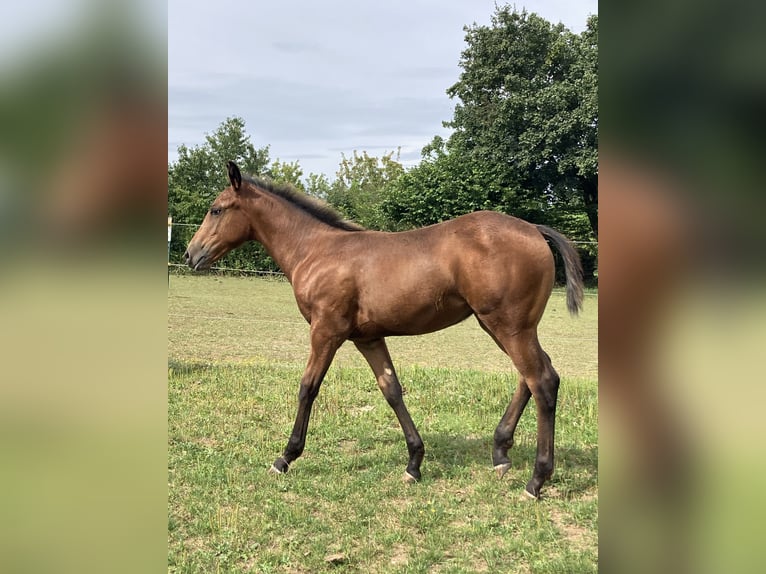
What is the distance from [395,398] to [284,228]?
1698 mm

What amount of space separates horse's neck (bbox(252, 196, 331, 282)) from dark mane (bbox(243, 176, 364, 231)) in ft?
0.17

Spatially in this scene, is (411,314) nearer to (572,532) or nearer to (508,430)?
(508,430)

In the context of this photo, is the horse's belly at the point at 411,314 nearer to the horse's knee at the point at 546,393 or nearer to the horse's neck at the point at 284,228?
the horse's knee at the point at 546,393

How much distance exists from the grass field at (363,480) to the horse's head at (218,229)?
1599mm

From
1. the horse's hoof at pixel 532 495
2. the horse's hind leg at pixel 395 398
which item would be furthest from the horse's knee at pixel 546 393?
the horse's hind leg at pixel 395 398

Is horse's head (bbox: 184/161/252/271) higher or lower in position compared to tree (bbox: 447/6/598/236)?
lower

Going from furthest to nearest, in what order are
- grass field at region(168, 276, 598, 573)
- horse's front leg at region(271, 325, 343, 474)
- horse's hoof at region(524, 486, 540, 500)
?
horse's front leg at region(271, 325, 343, 474), horse's hoof at region(524, 486, 540, 500), grass field at region(168, 276, 598, 573)

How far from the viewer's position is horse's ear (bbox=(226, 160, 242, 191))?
4621 mm

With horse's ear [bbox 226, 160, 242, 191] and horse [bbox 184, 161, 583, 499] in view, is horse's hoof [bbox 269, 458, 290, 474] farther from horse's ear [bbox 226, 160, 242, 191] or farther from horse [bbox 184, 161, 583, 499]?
horse's ear [bbox 226, 160, 242, 191]

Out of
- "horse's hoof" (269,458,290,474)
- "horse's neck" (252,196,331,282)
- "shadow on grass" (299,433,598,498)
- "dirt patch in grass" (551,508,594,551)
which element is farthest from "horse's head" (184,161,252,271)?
"dirt patch in grass" (551,508,594,551)
